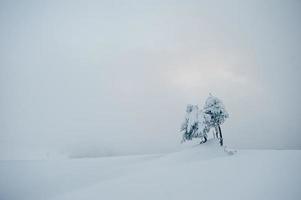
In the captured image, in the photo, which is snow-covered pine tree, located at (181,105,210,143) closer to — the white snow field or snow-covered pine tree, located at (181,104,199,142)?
snow-covered pine tree, located at (181,104,199,142)

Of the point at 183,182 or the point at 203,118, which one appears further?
the point at 203,118

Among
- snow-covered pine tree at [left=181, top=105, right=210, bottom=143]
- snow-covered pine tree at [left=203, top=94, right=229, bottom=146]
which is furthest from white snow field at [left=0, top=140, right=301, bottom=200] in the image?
snow-covered pine tree at [left=203, top=94, right=229, bottom=146]

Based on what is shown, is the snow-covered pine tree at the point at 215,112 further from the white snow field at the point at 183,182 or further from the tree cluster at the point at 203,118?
the white snow field at the point at 183,182

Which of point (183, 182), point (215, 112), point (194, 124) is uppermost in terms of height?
point (215, 112)

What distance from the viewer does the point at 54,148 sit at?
13038 centimetres

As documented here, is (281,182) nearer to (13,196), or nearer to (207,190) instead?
(207,190)

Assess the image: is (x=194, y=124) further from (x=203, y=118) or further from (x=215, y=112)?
(x=215, y=112)

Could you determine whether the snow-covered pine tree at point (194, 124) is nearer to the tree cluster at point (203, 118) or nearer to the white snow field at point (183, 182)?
the tree cluster at point (203, 118)

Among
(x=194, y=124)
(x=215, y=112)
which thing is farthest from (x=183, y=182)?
(x=215, y=112)

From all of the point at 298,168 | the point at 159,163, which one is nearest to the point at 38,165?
the point at 159,163

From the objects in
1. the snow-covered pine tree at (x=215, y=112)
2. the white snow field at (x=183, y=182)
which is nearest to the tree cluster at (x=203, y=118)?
the snow-covered pine tree at (x=215, y=112)

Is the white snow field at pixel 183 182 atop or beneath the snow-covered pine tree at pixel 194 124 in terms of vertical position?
beneath

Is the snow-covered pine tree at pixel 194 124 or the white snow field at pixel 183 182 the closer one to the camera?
the white snow field at pixel 183 182

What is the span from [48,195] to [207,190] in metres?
22.1
